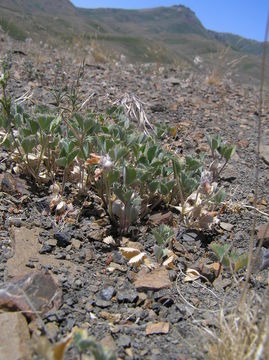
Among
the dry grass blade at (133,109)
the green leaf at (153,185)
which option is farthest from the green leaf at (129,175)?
the dry grass blade at (133,109)

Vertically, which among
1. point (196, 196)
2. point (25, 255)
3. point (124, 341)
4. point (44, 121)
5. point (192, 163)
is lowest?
point (124, 341)

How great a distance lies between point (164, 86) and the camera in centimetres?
622

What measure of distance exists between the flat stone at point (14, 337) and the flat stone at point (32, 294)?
0.06 m

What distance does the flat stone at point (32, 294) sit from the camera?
5.28 feet

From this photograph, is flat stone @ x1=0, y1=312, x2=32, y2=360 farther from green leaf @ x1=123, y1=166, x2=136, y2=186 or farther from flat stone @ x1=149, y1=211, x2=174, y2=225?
flat stone @ x1=149, y1=211, x2=174, y2=225

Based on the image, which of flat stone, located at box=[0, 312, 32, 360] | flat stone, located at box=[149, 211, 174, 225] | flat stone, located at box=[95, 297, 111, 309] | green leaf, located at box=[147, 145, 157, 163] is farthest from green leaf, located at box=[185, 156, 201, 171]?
flat stone, located at box=[0, 312, 32, 360]

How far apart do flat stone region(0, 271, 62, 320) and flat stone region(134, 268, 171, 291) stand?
1.26 feet

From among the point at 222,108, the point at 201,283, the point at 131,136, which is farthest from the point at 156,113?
the point at 201,283

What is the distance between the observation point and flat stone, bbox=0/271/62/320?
1.61m

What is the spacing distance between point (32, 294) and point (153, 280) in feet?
1.85

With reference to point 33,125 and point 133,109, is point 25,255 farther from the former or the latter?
point 133,109

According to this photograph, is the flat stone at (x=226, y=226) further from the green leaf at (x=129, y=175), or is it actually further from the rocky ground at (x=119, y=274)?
the green leaf at (x=129, y=175)

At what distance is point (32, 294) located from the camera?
168 centimetres

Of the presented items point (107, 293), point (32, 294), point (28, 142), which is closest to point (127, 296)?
point (107, 293)
